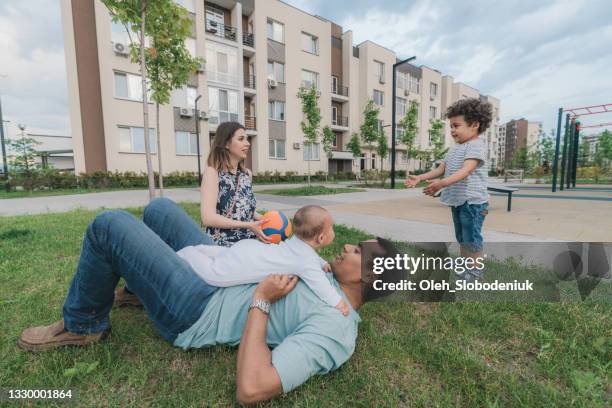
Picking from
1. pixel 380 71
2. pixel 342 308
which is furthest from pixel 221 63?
pixel 342 308

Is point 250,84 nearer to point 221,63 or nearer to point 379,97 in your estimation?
point 221,63

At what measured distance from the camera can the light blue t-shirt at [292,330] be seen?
1.30 m

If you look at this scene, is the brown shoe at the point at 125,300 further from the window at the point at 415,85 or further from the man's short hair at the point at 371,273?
the window at the point at 415,85

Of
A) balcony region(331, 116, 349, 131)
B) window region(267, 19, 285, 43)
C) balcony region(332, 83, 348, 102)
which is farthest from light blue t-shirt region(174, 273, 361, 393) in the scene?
balcony region(332, 83, 348, 102)

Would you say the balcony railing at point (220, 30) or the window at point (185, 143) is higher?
the balcony railing at point (220, 30)

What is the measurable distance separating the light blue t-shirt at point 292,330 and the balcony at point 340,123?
98.5ft

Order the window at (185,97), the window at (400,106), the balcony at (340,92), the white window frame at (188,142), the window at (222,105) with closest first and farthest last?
the window at (185,97)
the white window frame at (188,142)
the window at (222,105)
the balcony at (340,92)
the window at (400,106)

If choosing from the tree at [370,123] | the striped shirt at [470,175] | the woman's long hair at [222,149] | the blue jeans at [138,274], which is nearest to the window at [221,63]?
the tree at [370,123]

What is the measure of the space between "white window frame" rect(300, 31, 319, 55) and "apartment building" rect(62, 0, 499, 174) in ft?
0.36

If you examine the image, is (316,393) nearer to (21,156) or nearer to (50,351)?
(50,351)

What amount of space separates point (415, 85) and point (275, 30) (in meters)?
22.7

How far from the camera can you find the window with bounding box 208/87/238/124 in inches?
865

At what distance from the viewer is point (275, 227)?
8.87 feet

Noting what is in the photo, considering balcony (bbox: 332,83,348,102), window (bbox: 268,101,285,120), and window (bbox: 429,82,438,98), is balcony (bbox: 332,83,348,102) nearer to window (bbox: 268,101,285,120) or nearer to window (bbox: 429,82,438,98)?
window (bbox: 268,101,285,120)
